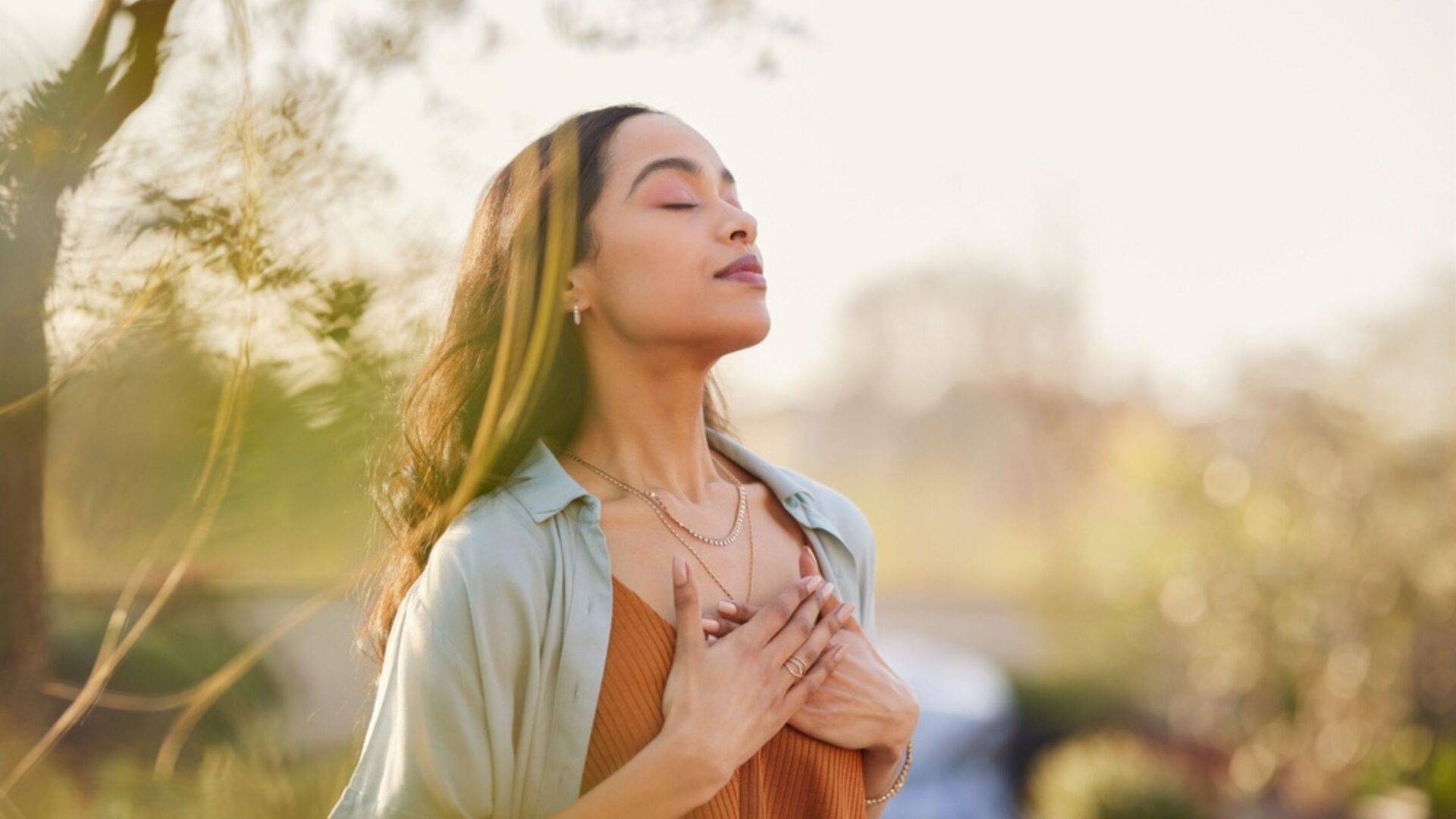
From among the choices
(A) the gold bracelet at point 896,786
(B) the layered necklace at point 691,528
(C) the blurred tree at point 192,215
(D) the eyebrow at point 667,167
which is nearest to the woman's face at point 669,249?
(D) the eyebrow at point 667,167

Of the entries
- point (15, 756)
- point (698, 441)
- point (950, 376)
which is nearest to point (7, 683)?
point (15, 756)

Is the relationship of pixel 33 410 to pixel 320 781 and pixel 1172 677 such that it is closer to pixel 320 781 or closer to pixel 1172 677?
pixel 320 781

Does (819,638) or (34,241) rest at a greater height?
(34,241)

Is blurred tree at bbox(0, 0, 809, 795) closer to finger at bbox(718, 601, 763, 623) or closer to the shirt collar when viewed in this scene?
the shirt collar

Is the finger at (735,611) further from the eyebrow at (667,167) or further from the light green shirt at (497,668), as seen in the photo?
the eyebrow at (667,167)

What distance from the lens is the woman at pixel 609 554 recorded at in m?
1.41

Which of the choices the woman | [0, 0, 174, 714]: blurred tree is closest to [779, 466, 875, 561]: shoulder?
the woman

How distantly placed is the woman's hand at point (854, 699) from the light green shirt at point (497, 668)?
6.7 inches

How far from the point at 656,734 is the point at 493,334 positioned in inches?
20.6

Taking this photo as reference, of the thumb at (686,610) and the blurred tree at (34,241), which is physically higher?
the blurred tree at (34,241)

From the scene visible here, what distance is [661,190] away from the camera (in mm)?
1626

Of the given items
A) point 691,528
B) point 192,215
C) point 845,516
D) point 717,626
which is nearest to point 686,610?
point 717,626

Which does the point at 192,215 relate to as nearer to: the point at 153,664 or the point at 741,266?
the point at 153,664

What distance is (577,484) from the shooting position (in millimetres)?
1590
